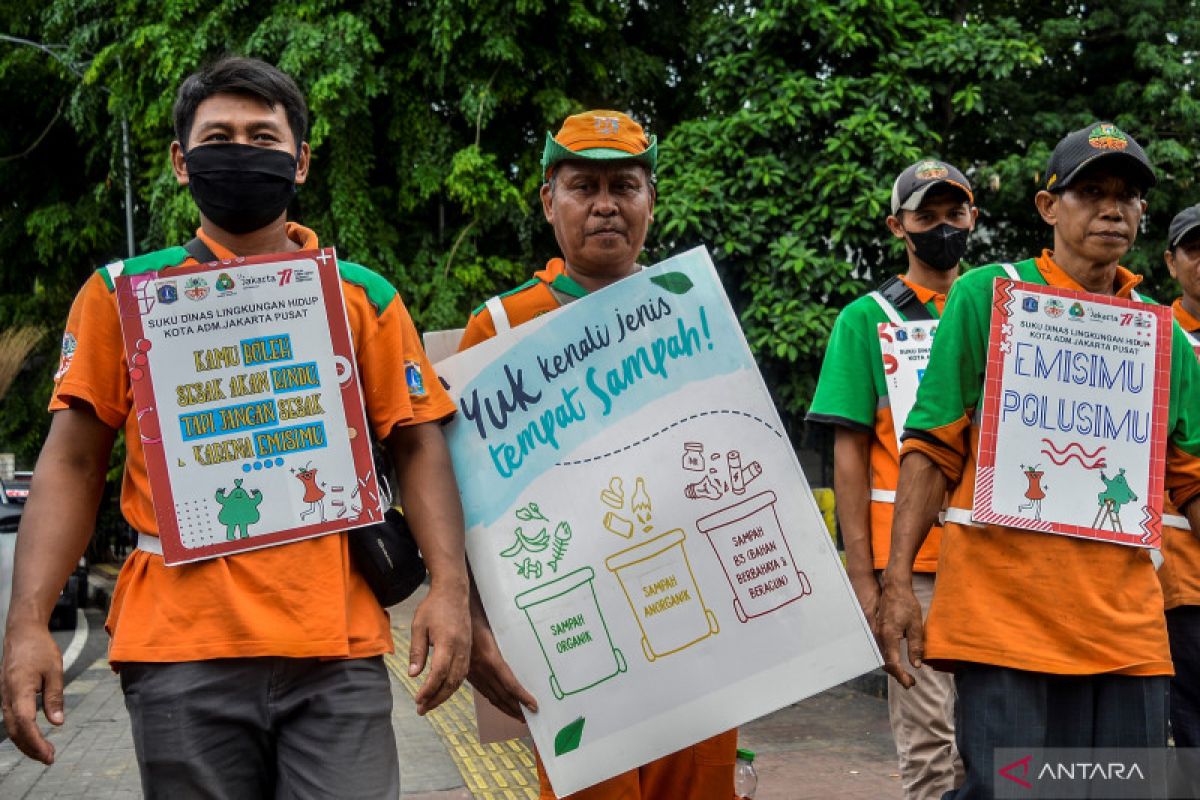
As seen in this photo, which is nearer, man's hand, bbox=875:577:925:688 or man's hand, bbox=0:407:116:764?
man's hand, bbox=0:407:116:764

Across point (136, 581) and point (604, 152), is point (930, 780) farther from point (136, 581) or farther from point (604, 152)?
point (136, 581)

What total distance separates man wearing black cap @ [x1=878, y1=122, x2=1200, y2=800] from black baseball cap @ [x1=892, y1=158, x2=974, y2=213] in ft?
3.78

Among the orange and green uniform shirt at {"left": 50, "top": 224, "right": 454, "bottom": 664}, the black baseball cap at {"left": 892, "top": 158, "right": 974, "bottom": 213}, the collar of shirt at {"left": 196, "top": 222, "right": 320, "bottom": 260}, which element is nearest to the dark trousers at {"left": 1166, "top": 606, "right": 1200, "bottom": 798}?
the black baseball cap at {"left": 892, "top": 158, "right": 974, "bottom": 213}

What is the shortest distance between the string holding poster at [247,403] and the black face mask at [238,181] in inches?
4.3

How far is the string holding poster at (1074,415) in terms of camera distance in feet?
10.0

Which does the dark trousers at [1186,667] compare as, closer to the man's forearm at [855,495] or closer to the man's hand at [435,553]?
the man's forearm at [855,495]

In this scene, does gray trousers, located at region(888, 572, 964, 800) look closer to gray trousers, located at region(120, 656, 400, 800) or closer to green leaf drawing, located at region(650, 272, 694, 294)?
green leaf drawing, located at region(650, 272, 694, 294)

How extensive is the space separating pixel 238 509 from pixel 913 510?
157 cm

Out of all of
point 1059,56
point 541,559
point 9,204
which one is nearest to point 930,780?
point 541,559

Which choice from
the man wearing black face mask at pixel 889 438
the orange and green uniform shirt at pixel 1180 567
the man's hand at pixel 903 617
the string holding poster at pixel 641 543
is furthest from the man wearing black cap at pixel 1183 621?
the string holding poster at pixel 641 543

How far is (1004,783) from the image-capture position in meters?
2.89

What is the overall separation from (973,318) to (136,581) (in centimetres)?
195

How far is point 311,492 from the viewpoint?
8.65ft

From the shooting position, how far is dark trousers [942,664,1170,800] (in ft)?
9.73
